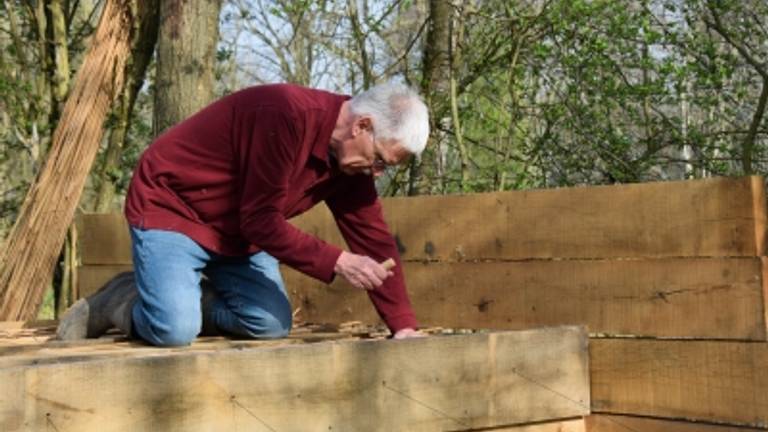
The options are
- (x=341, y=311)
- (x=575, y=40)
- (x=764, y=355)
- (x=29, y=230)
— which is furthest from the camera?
(x=575, y=40)

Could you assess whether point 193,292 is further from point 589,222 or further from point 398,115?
point 589,222

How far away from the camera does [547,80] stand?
7305mm

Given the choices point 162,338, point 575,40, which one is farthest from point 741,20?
point 162,338

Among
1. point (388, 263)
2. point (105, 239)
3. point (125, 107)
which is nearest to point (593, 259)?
point (388, 263)

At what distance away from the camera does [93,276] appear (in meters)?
5.17

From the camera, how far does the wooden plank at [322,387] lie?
8.12 ft

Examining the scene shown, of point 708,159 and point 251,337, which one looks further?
point 708,159

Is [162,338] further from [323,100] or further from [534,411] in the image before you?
[534,411]

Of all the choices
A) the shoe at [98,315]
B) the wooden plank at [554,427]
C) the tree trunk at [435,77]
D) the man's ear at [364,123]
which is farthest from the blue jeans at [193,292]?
the tree trunk at [435,77]

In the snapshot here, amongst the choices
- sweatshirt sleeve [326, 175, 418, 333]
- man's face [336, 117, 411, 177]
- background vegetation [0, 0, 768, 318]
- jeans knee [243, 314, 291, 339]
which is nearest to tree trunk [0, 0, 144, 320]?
background vegetation [0, 0, 768, 318]

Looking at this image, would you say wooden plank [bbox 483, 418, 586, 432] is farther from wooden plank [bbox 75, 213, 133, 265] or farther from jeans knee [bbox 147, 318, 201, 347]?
wooden plank [bbox 75, 213, 133, 265]

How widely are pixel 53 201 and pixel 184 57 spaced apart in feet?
3.00

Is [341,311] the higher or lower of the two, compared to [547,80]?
lower

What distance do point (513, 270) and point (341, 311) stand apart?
0.84m
